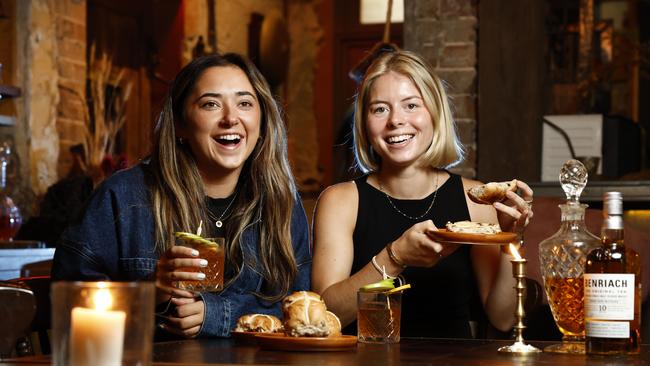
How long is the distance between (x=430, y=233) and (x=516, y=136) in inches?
94.0

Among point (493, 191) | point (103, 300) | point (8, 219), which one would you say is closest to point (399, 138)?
point (493, 191)

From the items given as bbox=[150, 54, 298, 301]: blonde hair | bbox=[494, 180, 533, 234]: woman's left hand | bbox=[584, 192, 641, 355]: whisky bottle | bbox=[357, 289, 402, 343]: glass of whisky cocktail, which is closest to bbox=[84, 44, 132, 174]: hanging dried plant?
bbox=[150, 54, 298, 301]: blonde hair

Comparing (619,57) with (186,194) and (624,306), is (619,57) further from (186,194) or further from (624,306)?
(624,306)

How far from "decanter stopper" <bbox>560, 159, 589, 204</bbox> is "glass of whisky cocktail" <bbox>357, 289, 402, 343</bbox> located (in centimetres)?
37

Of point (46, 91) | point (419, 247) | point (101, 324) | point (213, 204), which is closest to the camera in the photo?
point (101, 324)

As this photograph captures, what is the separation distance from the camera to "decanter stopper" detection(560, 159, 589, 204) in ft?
6.30

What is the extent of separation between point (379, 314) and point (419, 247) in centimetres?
23

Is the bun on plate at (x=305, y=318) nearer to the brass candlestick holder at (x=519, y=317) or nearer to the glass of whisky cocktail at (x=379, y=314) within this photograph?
the glass of whisky cocktail at (x=379, y=314)

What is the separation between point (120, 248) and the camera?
241 centimetres

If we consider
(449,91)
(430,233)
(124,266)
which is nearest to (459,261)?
(430,233)

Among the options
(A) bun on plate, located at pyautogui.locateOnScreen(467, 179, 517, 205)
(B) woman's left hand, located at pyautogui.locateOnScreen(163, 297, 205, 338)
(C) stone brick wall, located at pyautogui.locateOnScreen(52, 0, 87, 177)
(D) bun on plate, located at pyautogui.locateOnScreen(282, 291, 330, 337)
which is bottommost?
(B) woman's left hand, located at pyautogui.locateOnScreen(163, 297, 205, 338)

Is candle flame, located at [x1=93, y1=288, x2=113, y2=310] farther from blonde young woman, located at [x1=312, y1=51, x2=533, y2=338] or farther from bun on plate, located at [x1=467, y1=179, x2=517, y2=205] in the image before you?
blonde young woman, located at [x1=312, y1=51, x2=533, y2=338]

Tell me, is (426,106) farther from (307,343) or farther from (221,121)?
(307,343)

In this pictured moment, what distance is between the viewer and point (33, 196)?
4.87m
